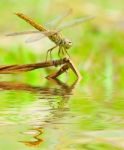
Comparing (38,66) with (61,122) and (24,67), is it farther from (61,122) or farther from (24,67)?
(61,122)

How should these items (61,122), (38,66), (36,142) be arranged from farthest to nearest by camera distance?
1. (38,66)
2. (61,122)
3. (36,142)

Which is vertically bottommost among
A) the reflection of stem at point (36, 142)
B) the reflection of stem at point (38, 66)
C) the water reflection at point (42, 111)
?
the reflection of stem at point (36, 142)

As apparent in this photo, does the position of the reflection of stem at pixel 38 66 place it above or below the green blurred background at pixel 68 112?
above

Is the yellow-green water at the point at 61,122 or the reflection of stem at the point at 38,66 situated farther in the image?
the reflection of stem at the point at 38,66

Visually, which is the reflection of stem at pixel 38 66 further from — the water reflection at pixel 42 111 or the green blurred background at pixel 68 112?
the water reflection at pixel 42 111

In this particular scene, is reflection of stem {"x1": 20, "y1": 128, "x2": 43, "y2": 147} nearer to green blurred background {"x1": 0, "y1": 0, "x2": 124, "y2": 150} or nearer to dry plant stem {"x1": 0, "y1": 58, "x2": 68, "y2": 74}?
green blurred background {"x1": 0, "y1": 0, "x2": 124, "y2": 150}

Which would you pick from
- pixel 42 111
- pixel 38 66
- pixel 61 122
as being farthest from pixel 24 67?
pixel 61 122

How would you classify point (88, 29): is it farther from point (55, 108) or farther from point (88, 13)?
point (55, 108)

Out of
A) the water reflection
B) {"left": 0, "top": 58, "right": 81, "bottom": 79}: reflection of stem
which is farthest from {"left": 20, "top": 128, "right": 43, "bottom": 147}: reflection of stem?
{"left": 0, "top": 58, "right": 81, "bottom": 79}: reflection of stem

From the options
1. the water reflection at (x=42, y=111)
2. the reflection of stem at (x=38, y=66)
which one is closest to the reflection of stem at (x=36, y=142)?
the water reflection at (x=42, y=111)

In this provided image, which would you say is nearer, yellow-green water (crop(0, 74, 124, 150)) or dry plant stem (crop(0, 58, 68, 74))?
yellow-green water (crop(0, 74, 124, 150))

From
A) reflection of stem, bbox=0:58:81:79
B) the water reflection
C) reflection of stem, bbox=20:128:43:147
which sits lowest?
reflection of stem, bbox=20:128:43:147

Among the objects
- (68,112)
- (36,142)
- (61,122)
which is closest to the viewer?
(36,142)
